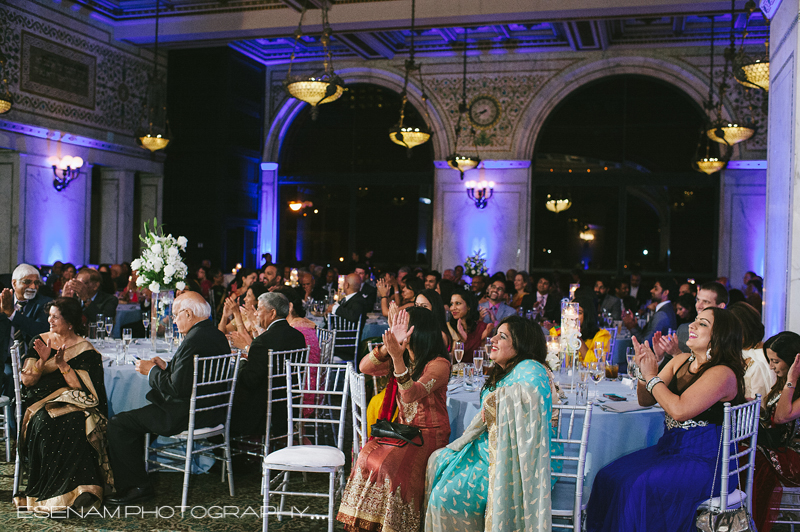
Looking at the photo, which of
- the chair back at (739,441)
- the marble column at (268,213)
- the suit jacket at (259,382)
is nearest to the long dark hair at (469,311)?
the suit jacket at (259,382)

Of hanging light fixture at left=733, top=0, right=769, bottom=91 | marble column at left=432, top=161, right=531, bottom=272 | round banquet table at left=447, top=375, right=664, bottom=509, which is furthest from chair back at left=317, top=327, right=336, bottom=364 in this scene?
marble column at left=432, top=161, right=531, bottom=272

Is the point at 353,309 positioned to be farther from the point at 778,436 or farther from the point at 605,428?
the point at 778,436

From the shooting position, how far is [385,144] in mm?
15148

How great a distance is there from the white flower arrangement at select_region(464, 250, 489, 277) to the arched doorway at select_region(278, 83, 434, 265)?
1175 mm

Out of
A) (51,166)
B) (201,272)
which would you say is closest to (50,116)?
(51,166)

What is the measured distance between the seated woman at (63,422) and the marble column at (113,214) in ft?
30.8

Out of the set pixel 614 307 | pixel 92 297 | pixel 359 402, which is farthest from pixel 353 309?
pixel 359 402

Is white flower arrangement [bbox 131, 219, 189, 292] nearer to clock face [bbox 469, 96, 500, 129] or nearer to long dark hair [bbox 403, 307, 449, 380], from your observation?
long dark hair [bbox 403, 307, 449, 380]

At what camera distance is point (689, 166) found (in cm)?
1363

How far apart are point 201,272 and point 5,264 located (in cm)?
300

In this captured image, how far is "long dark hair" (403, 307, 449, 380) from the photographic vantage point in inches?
147

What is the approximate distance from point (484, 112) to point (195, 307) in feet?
34.7

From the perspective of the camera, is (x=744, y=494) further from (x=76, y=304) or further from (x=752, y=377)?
(x=76, y=304)

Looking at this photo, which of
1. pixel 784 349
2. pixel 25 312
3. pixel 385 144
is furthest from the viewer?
pixel 385 144
